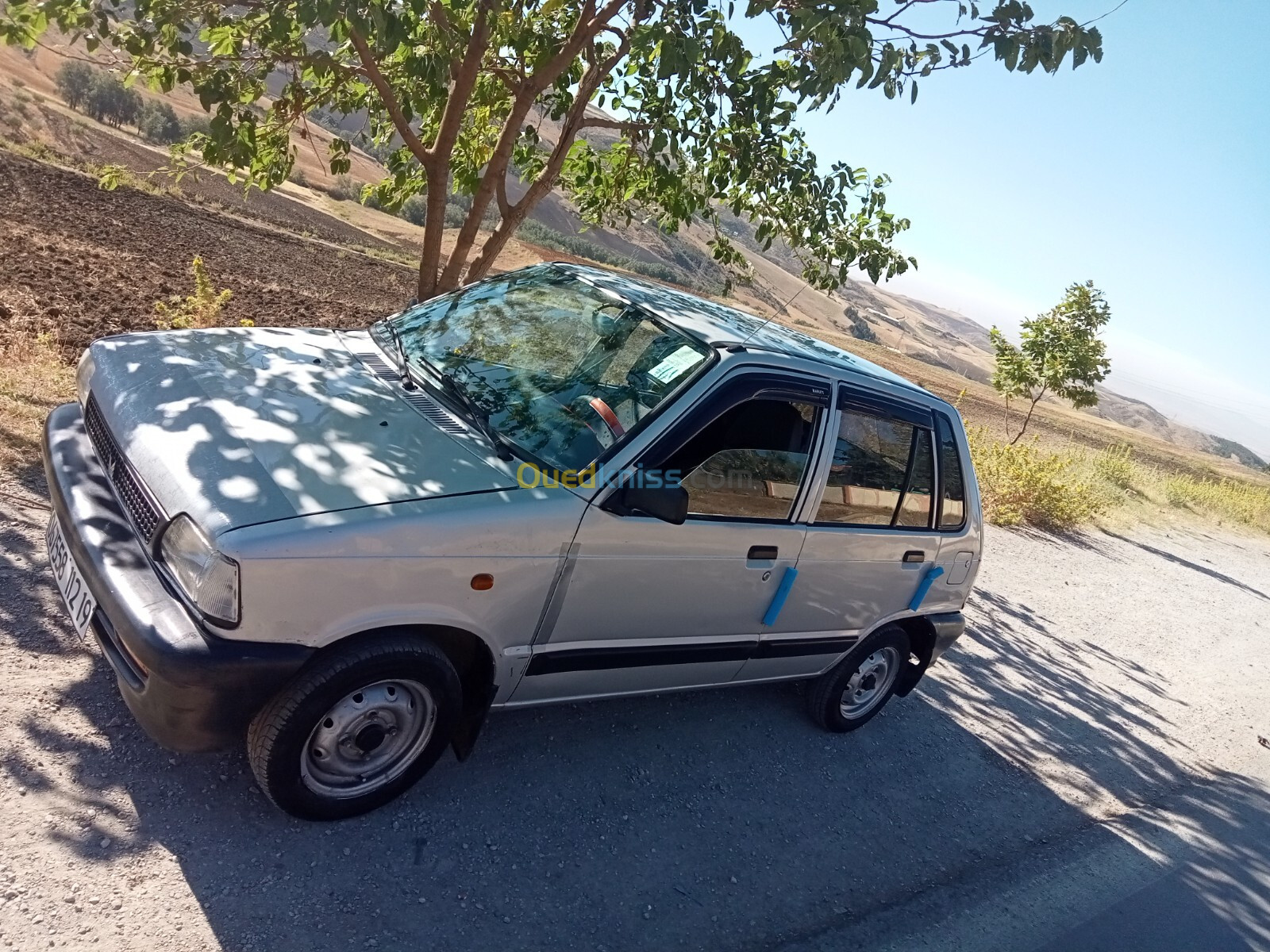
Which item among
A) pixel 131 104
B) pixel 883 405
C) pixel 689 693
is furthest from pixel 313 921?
pixel 131 104

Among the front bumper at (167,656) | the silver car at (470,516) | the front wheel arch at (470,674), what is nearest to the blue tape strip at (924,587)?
the silver car at (470,516)

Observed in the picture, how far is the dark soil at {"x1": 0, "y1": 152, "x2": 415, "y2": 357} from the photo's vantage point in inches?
309

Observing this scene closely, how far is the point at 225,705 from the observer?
7.96ft

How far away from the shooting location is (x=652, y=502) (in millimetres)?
2926

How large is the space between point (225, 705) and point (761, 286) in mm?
6729

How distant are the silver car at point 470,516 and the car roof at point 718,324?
29 mm

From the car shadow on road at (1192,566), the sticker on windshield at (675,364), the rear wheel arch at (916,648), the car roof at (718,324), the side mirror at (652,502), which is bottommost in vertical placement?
the rear wheel arch at (916,648)

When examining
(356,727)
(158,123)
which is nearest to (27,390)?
(356,727)

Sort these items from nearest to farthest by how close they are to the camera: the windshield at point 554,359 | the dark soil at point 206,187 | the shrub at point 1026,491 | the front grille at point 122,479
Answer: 1. the front grille at point 122,479
2. the windshield at point 554,359
3. the shrub at point 1026,491
4. the dark soil at point 206,187

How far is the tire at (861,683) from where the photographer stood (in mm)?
4359

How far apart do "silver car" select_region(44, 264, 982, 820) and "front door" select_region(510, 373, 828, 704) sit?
1cm

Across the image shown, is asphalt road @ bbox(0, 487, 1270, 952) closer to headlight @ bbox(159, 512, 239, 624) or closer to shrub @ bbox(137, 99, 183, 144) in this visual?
headlight @ bbox(159, 512, 239, 624)

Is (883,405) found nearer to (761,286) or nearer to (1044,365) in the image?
(761,286)

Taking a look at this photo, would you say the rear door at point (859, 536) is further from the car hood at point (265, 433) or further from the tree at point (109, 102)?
the tree at point (109, 102)
